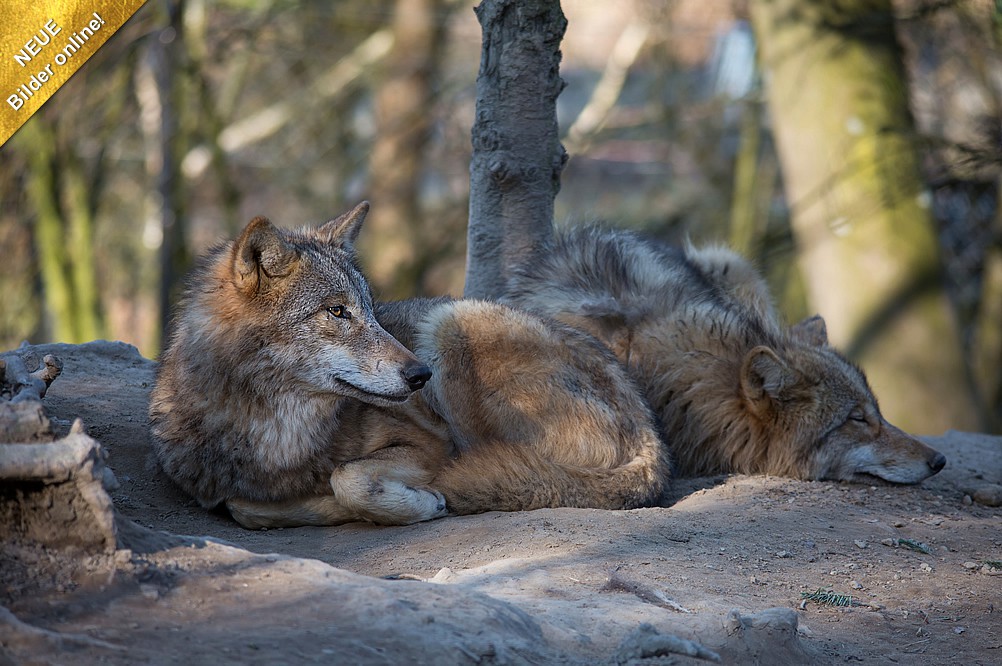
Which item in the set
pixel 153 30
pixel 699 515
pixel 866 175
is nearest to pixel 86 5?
pixel 699 515

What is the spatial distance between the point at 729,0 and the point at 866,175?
8480 millimetres

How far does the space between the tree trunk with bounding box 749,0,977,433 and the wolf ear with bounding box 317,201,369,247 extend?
5.63m

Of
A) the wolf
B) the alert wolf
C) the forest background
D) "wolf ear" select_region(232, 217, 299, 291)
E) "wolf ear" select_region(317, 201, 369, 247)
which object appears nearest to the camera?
"wolf ear" select_region(232, 217, 299, 291)

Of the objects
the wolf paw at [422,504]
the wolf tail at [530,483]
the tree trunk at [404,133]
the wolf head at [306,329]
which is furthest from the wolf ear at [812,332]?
the tree trunk at [404,133]

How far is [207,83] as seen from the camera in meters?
13.6

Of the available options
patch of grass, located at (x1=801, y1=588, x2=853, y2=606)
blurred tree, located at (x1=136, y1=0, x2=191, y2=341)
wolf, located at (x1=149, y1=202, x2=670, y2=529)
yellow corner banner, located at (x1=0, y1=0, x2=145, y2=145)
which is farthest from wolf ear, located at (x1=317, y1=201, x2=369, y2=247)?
blurred tree, located at (x1=136, y1=0, x2=191, y2=341)

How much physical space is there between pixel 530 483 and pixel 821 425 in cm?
213

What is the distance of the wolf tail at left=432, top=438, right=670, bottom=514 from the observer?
4953 millimetres

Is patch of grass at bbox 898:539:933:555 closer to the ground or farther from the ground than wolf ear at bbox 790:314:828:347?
closer to the ground

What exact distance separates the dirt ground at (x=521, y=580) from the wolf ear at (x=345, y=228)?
4.76 feet

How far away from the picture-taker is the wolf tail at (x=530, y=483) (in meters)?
4.95

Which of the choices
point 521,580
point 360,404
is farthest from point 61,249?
point 521,580

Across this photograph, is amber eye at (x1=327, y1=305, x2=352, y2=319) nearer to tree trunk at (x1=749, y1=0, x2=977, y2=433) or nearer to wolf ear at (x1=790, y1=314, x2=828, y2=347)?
wolf ear at (x1=790, y1=314, x2=828, y2=347)

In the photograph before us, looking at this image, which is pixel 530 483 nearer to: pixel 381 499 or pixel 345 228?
pixel 381 499
